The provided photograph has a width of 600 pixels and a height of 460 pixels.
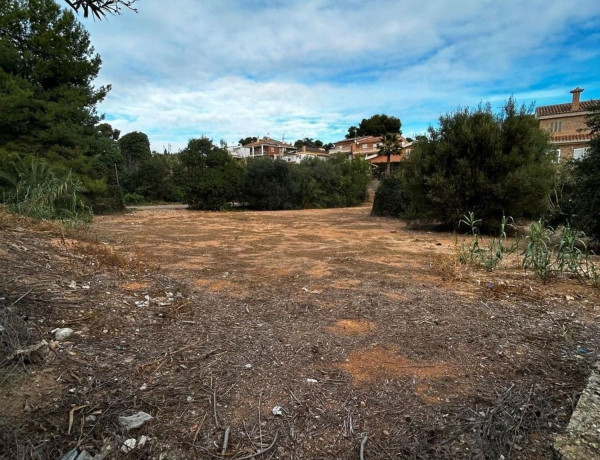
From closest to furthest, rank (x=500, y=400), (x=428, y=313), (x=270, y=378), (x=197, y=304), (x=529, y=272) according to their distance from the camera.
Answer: (x=500, y=400)
(x=270, y=378)
(x=428, y=313)
(x=197, y=304)
(x=529, y=272)

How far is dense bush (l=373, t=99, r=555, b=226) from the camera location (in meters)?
8.77

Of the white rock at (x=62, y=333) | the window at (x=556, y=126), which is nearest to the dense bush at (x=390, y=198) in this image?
the white rock at (x=62, y=333)

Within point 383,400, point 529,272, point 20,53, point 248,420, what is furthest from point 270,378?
point 20,53

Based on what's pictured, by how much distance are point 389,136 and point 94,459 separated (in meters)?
38.2

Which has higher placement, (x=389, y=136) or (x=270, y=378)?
(x=389, y=136)

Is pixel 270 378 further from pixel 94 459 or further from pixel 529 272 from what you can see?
pixel 529 272

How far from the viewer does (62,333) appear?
7.33ft

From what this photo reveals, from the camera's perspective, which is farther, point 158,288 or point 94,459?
point 158,288

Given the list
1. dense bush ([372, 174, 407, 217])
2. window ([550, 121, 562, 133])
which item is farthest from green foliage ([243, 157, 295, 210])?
window ([550, 121, 562, 133])

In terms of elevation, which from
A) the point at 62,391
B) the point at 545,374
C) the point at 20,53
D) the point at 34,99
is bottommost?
the point at 545,374

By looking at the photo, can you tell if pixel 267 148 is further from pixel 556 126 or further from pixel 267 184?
pixel 267 184

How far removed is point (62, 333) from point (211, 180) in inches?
710

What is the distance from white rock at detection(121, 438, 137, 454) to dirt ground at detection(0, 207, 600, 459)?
2 cm

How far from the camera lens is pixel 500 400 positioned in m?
1.75
